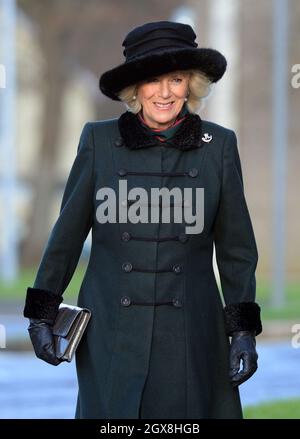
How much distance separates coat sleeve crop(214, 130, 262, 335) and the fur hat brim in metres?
0.26

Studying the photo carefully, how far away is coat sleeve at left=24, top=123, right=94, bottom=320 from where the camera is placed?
4.65m

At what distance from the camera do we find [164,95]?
15.2ft

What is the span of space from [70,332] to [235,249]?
632 mm

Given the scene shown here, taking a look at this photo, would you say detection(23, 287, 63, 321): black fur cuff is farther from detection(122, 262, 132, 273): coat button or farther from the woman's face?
the woman's face

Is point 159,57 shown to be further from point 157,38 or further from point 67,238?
point 67,238

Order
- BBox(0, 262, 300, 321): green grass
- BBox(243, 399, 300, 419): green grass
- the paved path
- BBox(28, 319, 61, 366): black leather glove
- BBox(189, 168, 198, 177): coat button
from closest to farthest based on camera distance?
BBox(28, 319, 61, 366): black leather glove, BBox(189, 168, 198, 177): coat button, BBox(243, 399, 300, 419): green grass, the paved path, BBox(0, 262, 300, 321): green grass

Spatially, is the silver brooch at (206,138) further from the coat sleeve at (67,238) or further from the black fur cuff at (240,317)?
the black fur cuff at (240,317)

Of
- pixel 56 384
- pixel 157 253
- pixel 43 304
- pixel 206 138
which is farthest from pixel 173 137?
pixel 56 384

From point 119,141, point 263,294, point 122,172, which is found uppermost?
point 263,294

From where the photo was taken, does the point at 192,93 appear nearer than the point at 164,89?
No

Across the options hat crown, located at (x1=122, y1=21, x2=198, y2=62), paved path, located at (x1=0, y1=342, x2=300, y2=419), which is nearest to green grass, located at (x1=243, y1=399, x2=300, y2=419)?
paved path, located at (x1=0, y1=342, x2=300, y2=419)

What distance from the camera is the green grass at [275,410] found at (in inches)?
339

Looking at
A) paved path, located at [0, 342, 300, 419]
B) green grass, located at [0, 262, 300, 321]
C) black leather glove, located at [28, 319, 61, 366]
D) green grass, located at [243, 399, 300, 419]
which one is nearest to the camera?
black leather glove, located at [28, 319, 61, 366]

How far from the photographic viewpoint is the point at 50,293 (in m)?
4.71
